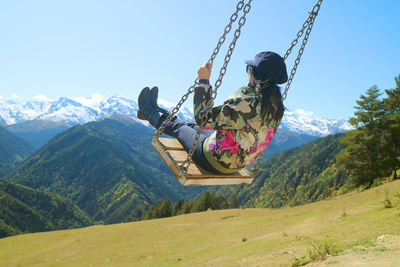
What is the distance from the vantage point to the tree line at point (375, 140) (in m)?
26.1

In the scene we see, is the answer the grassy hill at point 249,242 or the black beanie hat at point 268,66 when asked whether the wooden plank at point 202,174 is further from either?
the grassy hill at point 249,242

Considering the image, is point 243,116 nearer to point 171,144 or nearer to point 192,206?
point 171,144

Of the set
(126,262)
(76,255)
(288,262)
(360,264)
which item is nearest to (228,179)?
(360,264)

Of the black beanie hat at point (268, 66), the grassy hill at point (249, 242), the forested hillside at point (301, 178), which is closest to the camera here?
the black beanie hat at point (268, 66)

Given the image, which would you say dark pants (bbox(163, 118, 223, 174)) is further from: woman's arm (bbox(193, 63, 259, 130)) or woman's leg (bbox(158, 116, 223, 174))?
woman's arm (bbox(193, 63, 259, 130))

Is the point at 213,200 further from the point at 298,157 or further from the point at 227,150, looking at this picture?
the point at 298,157

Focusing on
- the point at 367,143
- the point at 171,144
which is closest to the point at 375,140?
the point at 367,143

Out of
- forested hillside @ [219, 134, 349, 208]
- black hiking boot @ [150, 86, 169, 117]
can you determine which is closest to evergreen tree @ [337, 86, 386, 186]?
black hiking boot @ [150, 86, 169, 117]

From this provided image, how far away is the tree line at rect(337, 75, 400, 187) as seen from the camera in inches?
1027

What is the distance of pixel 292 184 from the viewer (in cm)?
15912

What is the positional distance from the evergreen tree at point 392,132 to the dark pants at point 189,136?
84.9ft

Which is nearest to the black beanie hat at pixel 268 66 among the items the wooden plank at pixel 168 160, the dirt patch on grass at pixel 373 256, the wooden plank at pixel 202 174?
the wooden plank at pixel 202 174

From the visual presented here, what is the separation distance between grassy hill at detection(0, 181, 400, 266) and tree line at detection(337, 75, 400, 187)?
548 centimetres

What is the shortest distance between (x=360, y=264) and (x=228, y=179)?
3.03m
